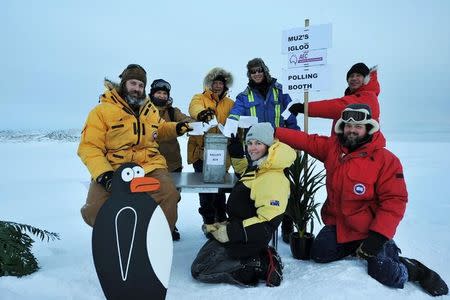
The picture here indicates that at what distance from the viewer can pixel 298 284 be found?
9.42 ft

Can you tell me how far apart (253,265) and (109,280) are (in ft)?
3.96

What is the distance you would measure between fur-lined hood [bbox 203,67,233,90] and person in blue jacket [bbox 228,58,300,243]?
13.1 inches

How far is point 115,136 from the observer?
3145 millimetres

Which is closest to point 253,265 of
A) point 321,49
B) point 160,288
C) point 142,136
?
point 160,288

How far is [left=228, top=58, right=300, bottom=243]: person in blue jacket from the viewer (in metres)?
3.97

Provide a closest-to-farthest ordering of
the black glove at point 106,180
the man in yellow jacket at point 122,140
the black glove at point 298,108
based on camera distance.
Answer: the black glove at point 106,180, the man in yellow jacket at point 122,140, the black glove at point 298,108

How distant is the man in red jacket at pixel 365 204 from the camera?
2854 millimetres

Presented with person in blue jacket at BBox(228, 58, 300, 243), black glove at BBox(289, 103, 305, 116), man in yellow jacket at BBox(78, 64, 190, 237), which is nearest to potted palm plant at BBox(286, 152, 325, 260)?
person in blue jacket at BBox(228, 58, 300, 243)

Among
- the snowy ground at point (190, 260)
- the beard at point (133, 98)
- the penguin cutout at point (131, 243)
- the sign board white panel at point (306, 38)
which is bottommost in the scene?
the snowy ground at point (190, 260)

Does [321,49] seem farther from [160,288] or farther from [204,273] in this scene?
[160,288]

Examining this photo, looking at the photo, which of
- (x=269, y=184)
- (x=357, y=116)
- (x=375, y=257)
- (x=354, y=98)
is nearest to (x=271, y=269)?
(x=269, y=184)

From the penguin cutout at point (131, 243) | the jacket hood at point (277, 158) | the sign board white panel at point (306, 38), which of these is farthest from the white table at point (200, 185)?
the sign board white panel at point (306, 38)

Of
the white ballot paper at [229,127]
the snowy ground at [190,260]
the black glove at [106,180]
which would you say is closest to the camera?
the snowy ground at [190,260]

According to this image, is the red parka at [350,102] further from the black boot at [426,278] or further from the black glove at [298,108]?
the black boot at [426,278]
